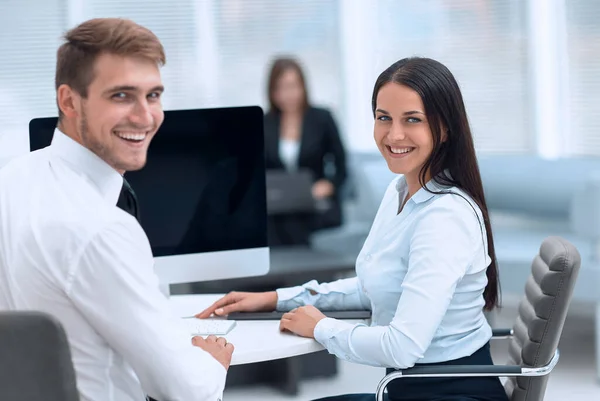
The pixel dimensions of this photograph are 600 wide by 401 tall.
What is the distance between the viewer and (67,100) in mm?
1732

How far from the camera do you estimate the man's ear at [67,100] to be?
5.65 feet

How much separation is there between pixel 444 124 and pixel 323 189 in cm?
370

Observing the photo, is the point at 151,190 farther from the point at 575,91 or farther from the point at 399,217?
the point at 575,91

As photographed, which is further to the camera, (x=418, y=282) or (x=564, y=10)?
(x=564, y=10)

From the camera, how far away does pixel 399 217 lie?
92.3 inches

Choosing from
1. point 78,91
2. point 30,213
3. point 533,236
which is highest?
point 78,91

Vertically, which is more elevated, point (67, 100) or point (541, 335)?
point (67, 100)

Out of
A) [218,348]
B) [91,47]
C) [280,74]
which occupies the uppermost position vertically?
[91,47]

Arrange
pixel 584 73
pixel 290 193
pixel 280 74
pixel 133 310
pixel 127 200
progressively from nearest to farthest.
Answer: pixel 133 310 < pixel 127 200 < pixel 290 193 < pixel 280 74 < pixel 584 73

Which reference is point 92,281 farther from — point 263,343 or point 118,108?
point 263,343

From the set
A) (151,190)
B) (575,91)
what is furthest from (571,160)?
(151,190)

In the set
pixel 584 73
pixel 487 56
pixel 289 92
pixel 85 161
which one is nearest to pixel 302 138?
pixel 289 92

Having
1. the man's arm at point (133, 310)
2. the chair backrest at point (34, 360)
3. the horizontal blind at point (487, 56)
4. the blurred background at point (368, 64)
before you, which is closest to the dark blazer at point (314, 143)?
the blurred background at point (368, 64)

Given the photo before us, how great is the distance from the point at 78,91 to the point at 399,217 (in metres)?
0.97
